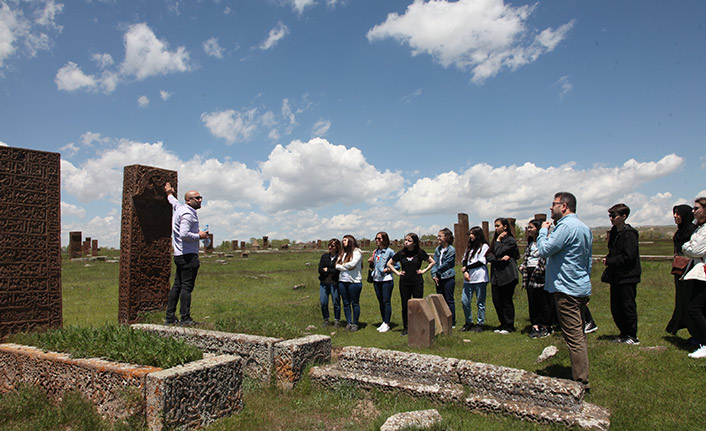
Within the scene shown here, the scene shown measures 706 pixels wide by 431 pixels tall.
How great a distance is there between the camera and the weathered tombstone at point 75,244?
29094 mm

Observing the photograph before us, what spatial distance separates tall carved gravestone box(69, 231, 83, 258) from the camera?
29094 millimetres

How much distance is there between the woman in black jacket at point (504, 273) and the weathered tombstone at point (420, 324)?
158 centimetres

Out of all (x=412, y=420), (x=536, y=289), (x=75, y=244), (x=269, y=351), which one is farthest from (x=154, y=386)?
(x=75, y=244)

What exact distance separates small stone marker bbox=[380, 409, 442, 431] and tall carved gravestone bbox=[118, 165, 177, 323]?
17.0 feet

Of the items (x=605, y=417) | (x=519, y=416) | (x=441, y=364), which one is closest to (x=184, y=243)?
(x=441, y=364)

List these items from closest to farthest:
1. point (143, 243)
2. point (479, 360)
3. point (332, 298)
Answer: point (479, 360)
point (143, 243)
point (332, 298)

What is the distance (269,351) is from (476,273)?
440cm

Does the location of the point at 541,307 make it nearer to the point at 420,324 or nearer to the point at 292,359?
the point at 420,324

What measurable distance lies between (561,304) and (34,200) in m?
6.97

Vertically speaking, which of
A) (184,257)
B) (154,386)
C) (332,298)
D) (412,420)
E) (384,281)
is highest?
(184,257)

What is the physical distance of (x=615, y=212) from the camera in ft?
21.9

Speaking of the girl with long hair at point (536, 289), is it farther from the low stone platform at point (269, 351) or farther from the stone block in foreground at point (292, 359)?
the stone block in foreground at point (292, 359)

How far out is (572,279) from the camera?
15.4 ft

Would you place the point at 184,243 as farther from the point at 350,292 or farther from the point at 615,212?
the point at 615,212
